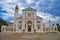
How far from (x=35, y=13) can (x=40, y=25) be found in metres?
4.79

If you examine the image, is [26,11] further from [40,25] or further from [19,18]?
[40,25]

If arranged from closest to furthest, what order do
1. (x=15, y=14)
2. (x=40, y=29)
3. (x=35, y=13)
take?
(x=40, y=29)
(x=35, y=13)
(x=15, y=14)

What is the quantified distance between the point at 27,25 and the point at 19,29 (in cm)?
304

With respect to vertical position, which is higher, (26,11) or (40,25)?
(26,11)

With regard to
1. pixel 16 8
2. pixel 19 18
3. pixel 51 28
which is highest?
pixel 16 8

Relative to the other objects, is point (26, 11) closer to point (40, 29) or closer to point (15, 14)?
point (15, 14)

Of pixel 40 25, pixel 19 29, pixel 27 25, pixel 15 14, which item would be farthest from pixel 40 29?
pixel 15 14

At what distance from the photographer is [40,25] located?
127 ft

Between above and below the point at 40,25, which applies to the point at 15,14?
above

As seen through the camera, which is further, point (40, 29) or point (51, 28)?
point (51, 28)

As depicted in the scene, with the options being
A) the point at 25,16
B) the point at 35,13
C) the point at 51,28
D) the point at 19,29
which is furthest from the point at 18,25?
the point at 51,28

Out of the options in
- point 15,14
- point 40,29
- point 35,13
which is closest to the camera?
point 40,29

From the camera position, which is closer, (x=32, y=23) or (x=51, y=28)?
(x=32, y=23)

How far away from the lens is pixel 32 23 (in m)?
39.4
